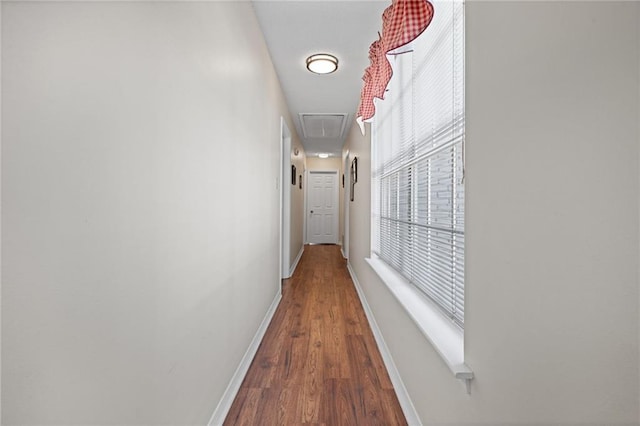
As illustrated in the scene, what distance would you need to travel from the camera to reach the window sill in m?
0.97

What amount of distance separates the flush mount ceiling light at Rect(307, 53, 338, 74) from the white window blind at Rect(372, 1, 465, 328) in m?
0.73

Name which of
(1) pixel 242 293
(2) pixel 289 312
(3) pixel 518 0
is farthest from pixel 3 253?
(2) pixel 289 312

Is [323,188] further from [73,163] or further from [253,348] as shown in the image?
[73,163]

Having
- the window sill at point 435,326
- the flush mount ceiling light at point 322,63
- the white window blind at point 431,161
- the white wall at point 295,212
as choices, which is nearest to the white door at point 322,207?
the white wall at point 295,212

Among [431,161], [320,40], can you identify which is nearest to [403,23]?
[431,161]

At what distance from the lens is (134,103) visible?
782mm

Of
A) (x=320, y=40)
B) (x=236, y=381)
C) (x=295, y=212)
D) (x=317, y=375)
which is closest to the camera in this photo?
(x=236, y=381)

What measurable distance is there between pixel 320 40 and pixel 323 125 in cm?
252

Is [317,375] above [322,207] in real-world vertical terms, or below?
below

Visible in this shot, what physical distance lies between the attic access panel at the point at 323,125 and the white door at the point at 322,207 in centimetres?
240

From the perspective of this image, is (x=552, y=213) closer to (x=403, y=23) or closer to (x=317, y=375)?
(x=403, y=23)

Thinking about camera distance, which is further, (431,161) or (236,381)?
(236,381)

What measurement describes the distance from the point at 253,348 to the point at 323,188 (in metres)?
6.23

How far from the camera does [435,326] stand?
1.24 meters
